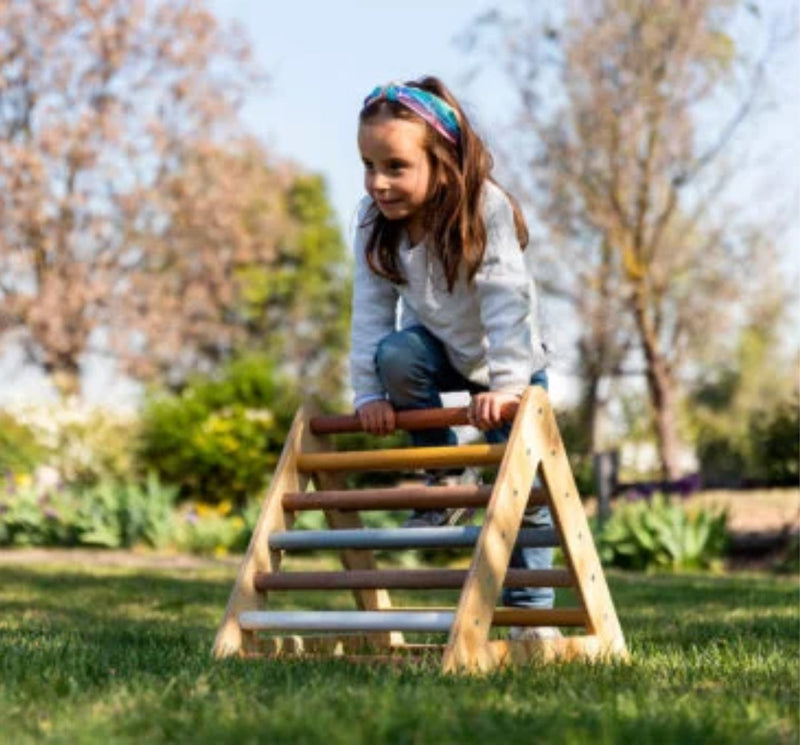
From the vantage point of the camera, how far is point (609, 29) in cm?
2098

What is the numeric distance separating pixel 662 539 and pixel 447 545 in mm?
7922

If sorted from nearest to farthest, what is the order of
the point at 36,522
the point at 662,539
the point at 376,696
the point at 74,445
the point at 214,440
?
the point at 376,696
the point at 662,539
the point at 36,522
the point at 214,440
the point at 74,445

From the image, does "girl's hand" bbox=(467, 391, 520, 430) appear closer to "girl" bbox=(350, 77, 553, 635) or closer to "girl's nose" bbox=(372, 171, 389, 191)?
"girl" bbox=(350, 77, 553, 635)

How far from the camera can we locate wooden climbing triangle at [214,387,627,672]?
3.94 m

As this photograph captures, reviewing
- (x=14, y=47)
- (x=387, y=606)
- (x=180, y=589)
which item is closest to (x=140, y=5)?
(x=14, y=47)

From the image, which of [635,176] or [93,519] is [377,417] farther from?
[635,176]

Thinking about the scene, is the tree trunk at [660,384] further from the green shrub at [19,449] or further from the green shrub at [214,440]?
the green shrub at [19,449]

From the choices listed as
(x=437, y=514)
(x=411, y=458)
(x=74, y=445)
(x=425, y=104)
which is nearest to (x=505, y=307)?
(x=411, y=458)

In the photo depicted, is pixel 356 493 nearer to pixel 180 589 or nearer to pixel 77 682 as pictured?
pixel 77 682

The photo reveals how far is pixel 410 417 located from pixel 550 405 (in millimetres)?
427

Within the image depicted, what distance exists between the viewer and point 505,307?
432cm

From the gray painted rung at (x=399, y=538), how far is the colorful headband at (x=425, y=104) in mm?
1153

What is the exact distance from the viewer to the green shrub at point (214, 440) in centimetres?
1692

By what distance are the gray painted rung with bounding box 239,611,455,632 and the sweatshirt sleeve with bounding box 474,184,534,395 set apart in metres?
0.70
